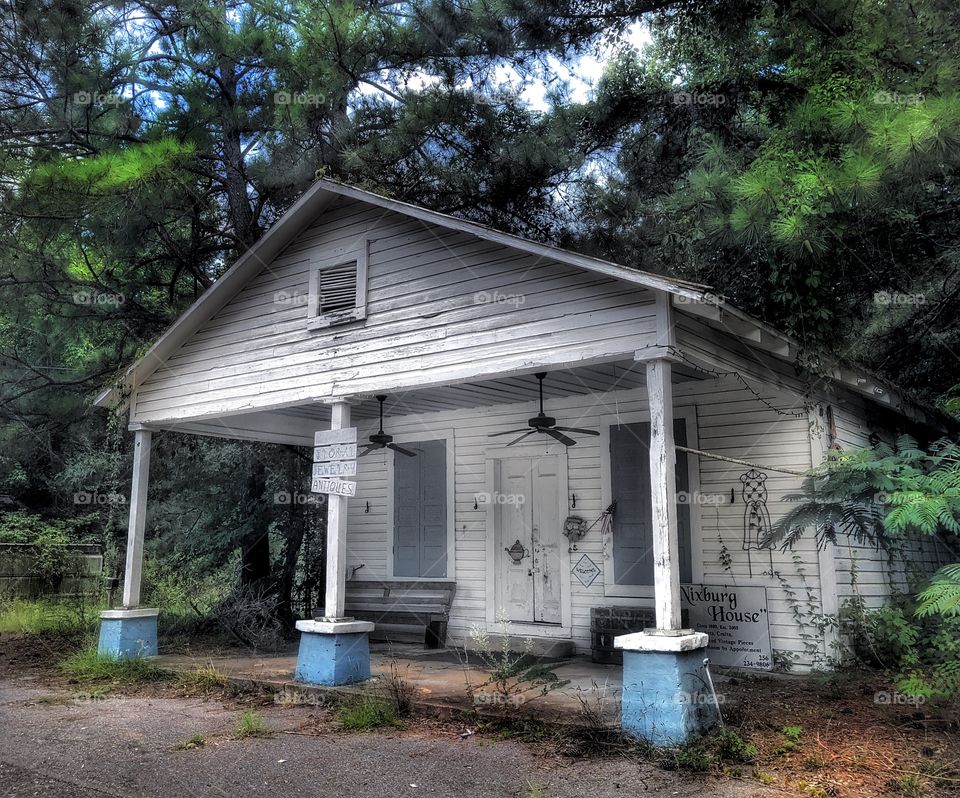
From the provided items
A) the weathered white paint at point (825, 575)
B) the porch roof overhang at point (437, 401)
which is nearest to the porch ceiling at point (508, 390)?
the porch roof overhang at point (437, 401)

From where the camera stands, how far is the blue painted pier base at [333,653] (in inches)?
312

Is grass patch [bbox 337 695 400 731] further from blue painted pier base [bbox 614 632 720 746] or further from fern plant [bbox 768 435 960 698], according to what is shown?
fern plant [bbox 768 435 960 698]

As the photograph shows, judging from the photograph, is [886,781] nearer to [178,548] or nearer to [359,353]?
[359,353]

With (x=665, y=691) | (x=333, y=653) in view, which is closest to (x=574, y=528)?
(x=333, y=653)

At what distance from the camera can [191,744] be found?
6305 millimetres

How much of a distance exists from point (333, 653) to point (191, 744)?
1824 millimetres

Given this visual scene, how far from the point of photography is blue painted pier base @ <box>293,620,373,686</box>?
26.0 ft

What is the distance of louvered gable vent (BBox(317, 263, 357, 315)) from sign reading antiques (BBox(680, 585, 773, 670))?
5000 millimetres

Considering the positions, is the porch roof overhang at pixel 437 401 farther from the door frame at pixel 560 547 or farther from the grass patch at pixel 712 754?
the grass patch at pixel 712 754

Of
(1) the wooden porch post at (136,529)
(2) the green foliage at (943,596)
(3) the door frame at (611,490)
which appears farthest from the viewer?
(1) the wooden porch post at (136,529)

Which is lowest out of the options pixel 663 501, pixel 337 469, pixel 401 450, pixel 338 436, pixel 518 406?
pixel 663 501

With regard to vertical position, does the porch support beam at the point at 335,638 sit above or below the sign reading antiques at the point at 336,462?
below

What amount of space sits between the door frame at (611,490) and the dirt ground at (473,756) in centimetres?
183

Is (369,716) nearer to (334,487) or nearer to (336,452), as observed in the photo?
(334,487)
